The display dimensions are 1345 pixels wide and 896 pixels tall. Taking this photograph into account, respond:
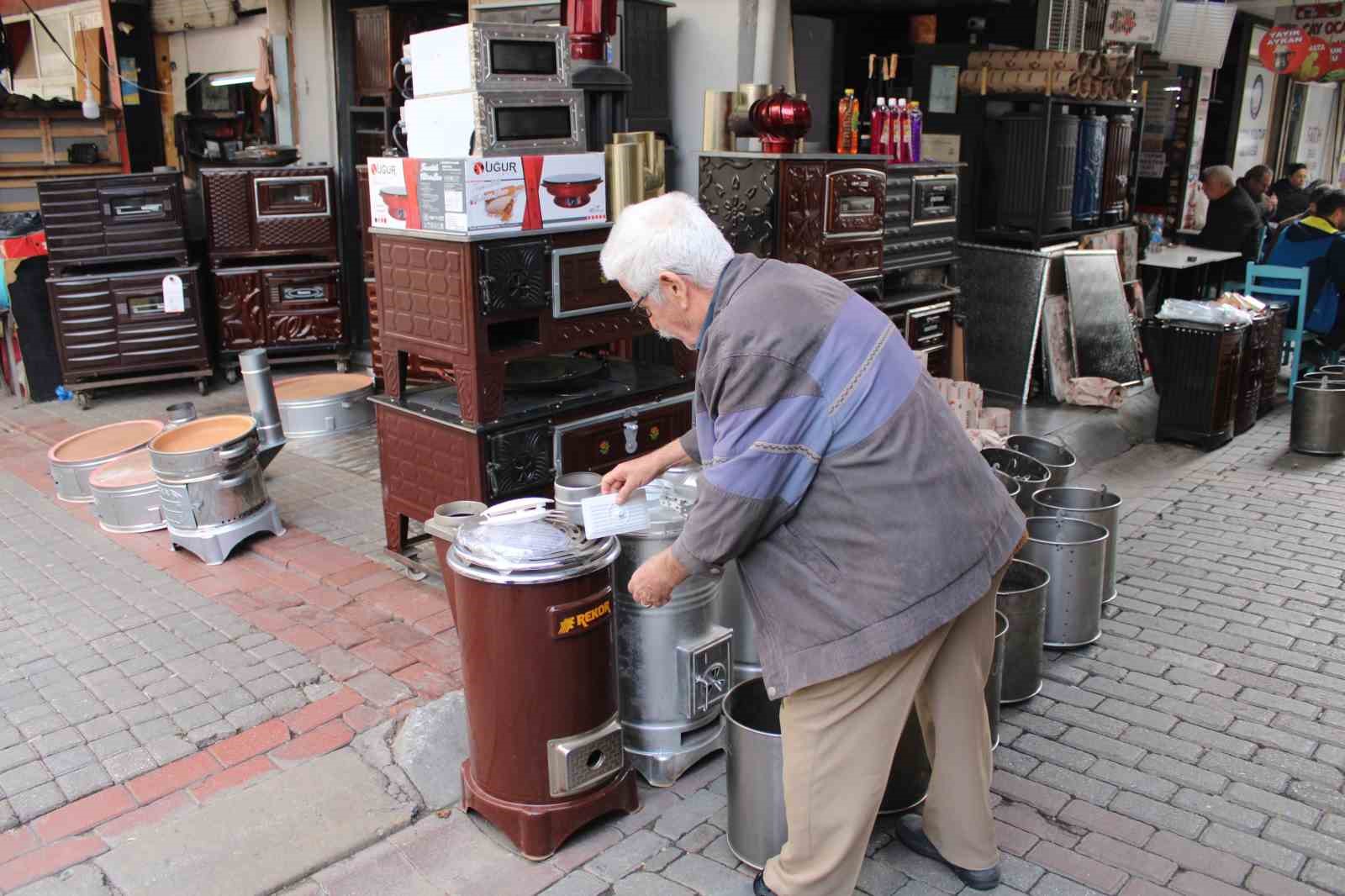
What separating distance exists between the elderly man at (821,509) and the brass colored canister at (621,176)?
2.25 meters

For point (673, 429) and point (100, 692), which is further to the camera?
point (673, 429)

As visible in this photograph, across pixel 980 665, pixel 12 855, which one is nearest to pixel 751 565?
pixel 980 665

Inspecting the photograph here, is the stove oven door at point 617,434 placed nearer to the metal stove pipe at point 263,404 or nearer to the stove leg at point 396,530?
the stove leg at point 396,530

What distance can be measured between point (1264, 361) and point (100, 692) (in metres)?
8.34

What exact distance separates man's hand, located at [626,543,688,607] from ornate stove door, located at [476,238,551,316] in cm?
213

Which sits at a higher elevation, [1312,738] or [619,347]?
[619,347]

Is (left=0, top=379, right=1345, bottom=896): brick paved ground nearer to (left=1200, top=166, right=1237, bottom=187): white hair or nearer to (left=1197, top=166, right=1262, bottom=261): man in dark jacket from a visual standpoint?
(left=1197, top=166, right=1262, bottom=261): man in dark jacket

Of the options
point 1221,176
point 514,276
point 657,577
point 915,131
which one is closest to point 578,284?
point 514,276

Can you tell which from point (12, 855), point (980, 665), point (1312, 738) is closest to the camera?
point (980, 665)

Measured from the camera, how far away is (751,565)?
2838mm

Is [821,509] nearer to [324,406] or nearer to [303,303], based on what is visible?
[324,406]

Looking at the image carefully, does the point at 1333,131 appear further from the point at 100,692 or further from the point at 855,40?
the point at 100,692

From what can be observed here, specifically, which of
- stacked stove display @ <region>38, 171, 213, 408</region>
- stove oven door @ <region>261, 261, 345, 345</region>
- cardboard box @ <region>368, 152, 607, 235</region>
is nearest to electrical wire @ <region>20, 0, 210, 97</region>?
stacked stove display @ <region>38, 171, 213, 408</region>

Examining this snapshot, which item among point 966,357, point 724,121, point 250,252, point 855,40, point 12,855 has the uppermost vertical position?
point 855,40
